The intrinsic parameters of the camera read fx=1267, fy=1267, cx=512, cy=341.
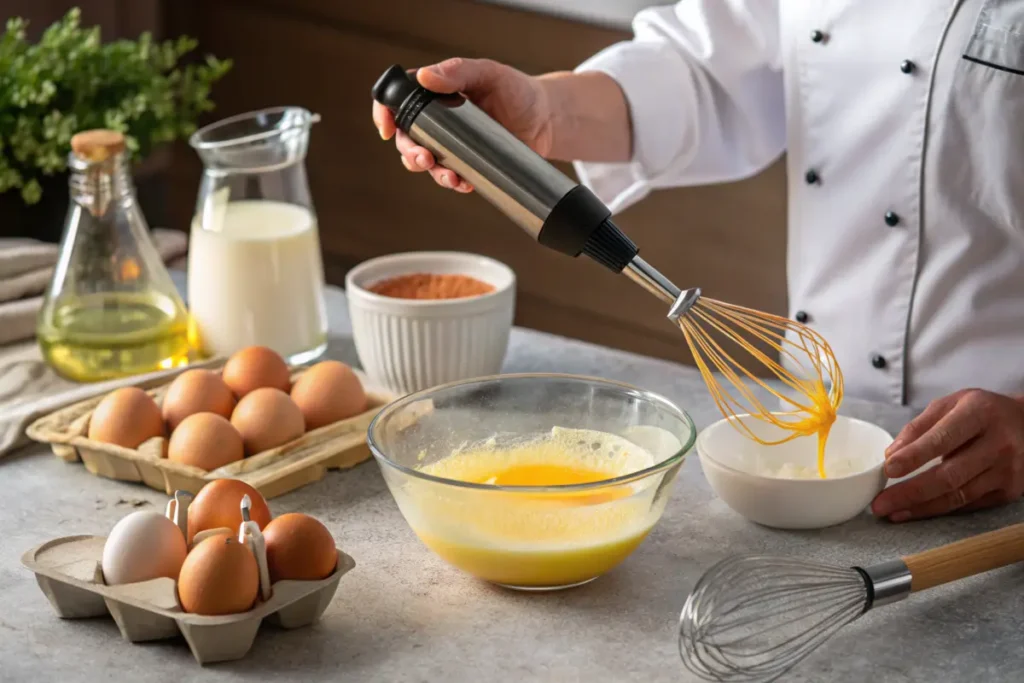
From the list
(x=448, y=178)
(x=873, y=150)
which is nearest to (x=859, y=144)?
(x=873, y=150)

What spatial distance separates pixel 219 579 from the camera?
855 mm

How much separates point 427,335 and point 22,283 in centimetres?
54

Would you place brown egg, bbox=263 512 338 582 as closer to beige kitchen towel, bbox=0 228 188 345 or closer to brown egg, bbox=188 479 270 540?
brown egg, bbox=188 479 270 540

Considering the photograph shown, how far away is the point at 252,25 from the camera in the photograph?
9.26ft

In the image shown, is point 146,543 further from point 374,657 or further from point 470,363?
point 470,363

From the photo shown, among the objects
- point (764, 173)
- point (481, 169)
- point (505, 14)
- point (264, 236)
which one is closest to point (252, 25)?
point (505, 14)

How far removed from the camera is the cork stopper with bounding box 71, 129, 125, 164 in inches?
50.8

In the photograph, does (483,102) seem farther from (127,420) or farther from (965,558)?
(965,558)

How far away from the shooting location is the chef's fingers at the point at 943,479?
3.55 ft

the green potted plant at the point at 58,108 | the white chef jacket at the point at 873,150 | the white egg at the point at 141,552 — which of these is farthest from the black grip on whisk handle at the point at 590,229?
the green potted plant at the point at 58,108

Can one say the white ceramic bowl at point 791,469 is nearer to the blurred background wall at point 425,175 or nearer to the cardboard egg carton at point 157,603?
the cardboard egg carton at point 157,603

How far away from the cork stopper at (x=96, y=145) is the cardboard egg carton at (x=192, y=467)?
0.84 feet

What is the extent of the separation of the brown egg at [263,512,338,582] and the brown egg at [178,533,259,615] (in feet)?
0.12

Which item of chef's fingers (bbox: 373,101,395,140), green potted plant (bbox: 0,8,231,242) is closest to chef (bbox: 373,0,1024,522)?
chef's fingers (bbox: 373,101,395,140)
